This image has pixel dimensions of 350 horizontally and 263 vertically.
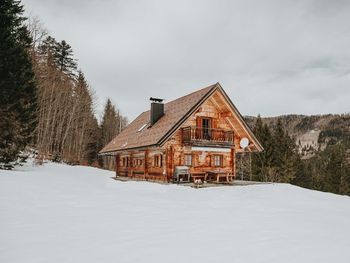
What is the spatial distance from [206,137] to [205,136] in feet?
0.35

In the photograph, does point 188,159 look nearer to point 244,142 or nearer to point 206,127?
point 206,127

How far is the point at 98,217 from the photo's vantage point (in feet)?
29.6

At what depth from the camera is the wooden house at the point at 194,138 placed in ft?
68.5

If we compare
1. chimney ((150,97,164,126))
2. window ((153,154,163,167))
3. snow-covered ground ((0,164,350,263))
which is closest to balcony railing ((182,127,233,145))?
window ((153,154,163,167))

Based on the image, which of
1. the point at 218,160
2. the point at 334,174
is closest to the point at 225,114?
the point at 218,160

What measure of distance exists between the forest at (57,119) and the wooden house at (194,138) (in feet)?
8.69

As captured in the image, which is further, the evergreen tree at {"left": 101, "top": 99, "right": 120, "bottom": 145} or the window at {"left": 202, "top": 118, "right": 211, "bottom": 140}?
the evergreen tree at {"left": 101, "top": 99, "right": 120, "bottom": 145}

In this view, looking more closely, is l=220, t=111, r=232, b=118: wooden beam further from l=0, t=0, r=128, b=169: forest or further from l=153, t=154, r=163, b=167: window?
l=0, t=0, r=128, b=169: forest

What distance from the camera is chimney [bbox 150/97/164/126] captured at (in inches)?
988

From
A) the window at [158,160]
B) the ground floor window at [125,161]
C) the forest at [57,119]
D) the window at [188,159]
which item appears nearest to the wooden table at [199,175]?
the window at [188,159]

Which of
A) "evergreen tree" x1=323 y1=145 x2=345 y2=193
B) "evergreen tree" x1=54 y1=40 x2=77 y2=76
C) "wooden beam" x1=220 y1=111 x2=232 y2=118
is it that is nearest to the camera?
"wooden beam" x1=220 y1=111 x2=232 y2=118

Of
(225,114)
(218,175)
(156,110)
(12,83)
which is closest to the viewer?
(12,83)

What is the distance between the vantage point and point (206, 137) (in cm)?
2272

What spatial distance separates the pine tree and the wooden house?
817 cm
